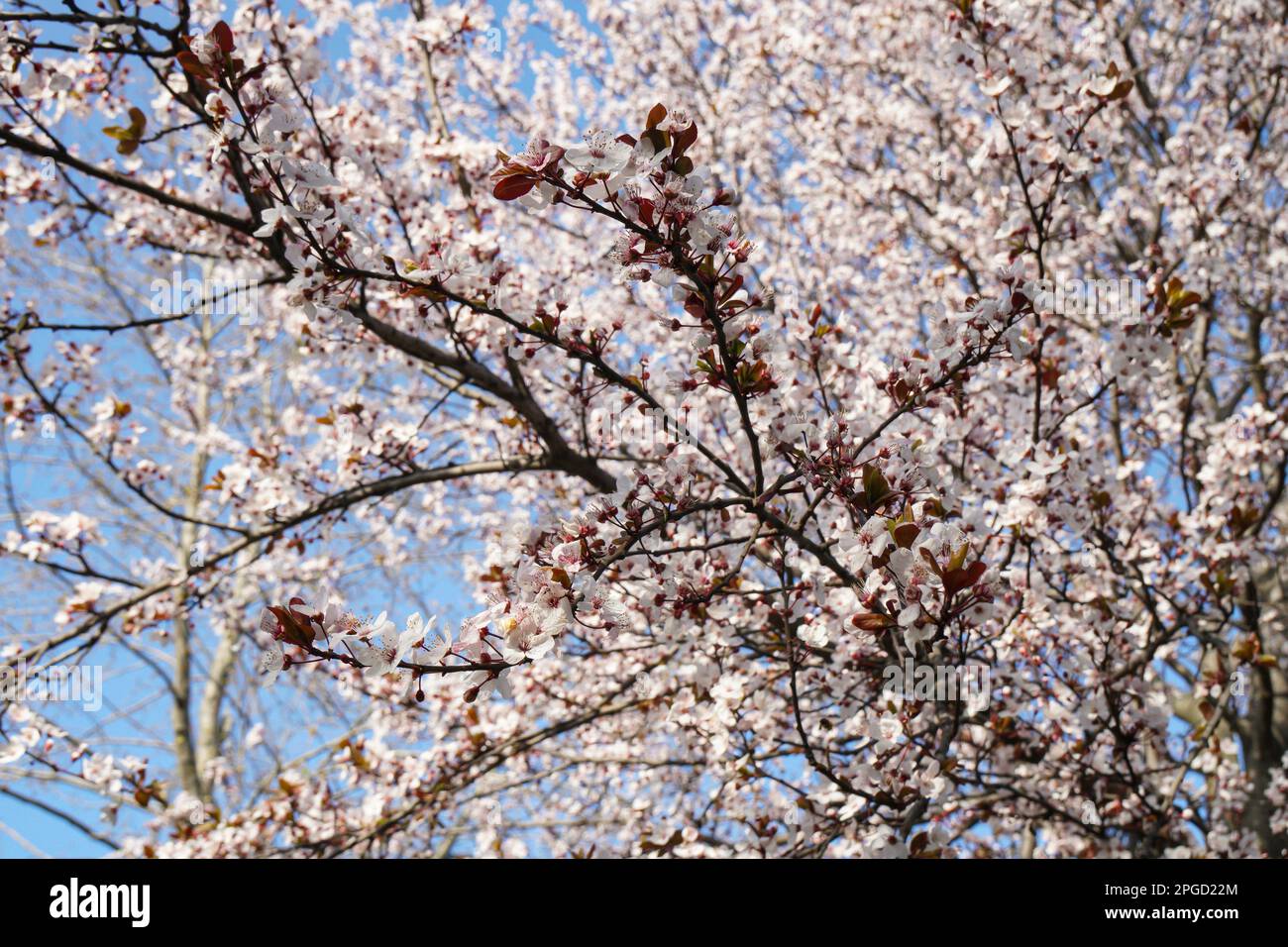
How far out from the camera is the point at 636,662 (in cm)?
418

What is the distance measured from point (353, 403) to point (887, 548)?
2232 mm

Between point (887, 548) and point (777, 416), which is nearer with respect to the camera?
point (887, 548)

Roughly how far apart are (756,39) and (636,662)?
5.22m

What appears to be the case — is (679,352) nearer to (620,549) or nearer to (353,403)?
(353,403)

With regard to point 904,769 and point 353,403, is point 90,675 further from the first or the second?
point 904,769

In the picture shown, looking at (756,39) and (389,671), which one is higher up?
(756,39)

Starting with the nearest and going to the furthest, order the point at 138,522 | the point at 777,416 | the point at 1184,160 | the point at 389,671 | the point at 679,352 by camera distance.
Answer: the point at 389,671 → the point at 777,416 → the point at 679,352 → the point at 1184,160 → the point at 138,522

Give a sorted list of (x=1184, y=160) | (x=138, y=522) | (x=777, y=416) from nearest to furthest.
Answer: (x=777, y=416), (x=1184, y=160), (x=138, y=522)

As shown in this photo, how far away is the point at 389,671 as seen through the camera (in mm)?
1418

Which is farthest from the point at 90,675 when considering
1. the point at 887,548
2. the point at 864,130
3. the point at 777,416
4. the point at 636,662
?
the point at 864,130

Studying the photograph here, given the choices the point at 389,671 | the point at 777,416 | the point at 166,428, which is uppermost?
the point at 166,428
